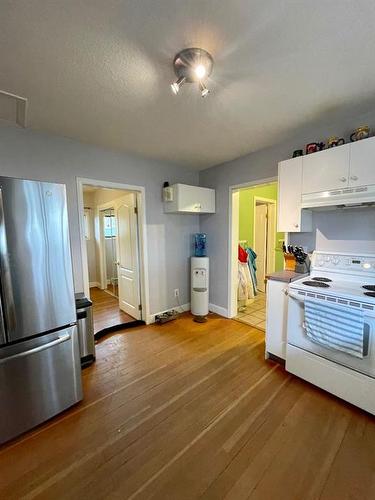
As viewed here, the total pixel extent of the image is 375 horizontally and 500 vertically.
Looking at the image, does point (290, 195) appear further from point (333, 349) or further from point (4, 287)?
point (4, 287)

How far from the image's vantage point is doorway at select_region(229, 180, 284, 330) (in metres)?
3.41

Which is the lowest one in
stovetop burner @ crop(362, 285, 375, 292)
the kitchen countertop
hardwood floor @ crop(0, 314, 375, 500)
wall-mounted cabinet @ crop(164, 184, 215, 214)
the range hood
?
hardwood floor @ crop(0, 314, 375, 500)

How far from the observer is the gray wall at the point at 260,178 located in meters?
2.08

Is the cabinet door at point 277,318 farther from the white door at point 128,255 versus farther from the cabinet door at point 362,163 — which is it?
the white door at point 128,255

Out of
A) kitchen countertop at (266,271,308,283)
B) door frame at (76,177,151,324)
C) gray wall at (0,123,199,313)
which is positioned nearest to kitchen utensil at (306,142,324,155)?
kitchen countertop at (266,271,308,283)

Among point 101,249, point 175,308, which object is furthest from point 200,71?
point 101,249

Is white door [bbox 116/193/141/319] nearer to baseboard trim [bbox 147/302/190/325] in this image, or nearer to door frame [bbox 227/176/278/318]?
baseboard trim [bbox 147/302/190/325]

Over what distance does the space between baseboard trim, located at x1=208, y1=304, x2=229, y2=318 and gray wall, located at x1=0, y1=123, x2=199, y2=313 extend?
1.48 feet

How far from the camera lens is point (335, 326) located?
1.72 m

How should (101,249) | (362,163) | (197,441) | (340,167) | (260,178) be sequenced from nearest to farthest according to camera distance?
(197,441) < (362,163) < (340,167) < (260,178) < (101,249)

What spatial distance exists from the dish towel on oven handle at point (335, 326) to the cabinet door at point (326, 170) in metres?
1.07

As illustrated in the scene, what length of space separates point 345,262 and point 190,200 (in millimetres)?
2052

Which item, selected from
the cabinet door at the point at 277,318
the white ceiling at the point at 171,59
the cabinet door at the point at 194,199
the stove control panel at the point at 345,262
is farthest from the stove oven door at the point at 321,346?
the cabinet door at the point at 194,199

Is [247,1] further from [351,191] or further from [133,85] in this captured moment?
[351,191]
